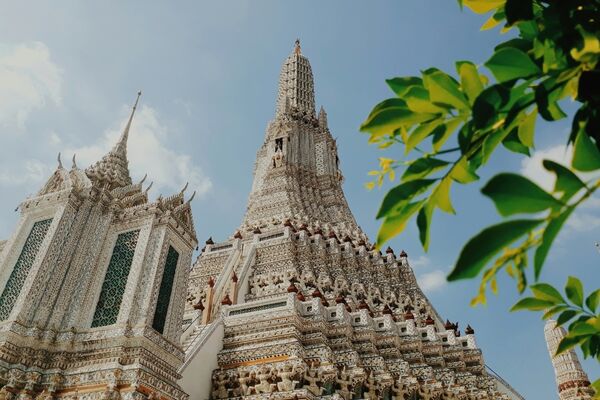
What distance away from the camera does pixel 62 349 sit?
7020mm

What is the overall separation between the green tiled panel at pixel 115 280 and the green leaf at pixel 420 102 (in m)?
7.13

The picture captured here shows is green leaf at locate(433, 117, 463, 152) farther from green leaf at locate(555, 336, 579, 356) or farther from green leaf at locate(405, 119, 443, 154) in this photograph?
green leaf at locate(555, 336, 579, 356)

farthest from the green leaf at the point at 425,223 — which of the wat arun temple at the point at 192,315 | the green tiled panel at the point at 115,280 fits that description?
the green tiled panel at the point at 115,280

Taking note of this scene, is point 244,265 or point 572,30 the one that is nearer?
point 572,30

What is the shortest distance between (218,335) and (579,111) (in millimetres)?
10877

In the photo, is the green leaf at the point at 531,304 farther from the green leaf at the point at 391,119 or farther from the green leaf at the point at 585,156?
the green leaf at the point at 391,119

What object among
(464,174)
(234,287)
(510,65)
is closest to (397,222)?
(464,174)

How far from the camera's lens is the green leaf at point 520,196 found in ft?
2.96

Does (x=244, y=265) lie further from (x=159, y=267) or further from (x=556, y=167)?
(x=556, y=167)

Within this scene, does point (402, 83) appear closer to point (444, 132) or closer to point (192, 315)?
point (444, 132)

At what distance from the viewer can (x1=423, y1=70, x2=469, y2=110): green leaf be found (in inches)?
42.6

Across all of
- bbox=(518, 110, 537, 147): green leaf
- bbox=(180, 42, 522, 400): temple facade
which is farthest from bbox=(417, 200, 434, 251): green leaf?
bbox=(180, 42, 522, 400): temple facade

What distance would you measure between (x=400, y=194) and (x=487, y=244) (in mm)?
266

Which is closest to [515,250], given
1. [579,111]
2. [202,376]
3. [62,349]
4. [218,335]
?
[579,111]
